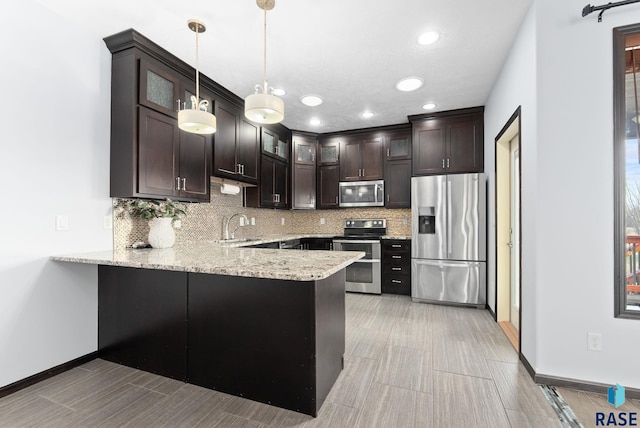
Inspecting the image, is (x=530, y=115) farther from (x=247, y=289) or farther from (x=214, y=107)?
(x=214, y=107)

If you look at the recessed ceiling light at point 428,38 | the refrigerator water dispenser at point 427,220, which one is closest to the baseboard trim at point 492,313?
the refrigerator water dispenser at point 427,220

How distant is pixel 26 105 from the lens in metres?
1.95

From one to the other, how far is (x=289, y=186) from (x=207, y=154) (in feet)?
6.11

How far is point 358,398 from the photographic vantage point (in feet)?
5.93

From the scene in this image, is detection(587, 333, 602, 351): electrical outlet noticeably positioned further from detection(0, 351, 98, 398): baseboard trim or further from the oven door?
detection(0, 351, 98, 398): baseboard trim

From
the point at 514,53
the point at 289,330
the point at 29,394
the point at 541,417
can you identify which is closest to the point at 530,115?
the point at 514,53

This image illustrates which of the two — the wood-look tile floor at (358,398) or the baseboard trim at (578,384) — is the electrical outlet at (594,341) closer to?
the baseboard trim at (578,384)

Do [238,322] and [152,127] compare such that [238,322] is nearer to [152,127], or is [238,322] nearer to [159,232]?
[159,232]

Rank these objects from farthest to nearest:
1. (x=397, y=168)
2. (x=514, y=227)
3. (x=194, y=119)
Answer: (x=397, y=168)
(x=514, y=227)
(x=194, y=119)

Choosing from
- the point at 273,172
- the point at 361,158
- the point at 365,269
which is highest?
the point at 361,158

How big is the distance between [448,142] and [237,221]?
315 centimetres

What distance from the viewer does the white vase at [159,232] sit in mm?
2631

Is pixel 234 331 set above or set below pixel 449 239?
below

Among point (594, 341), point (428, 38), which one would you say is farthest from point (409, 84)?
point (594, 341)
